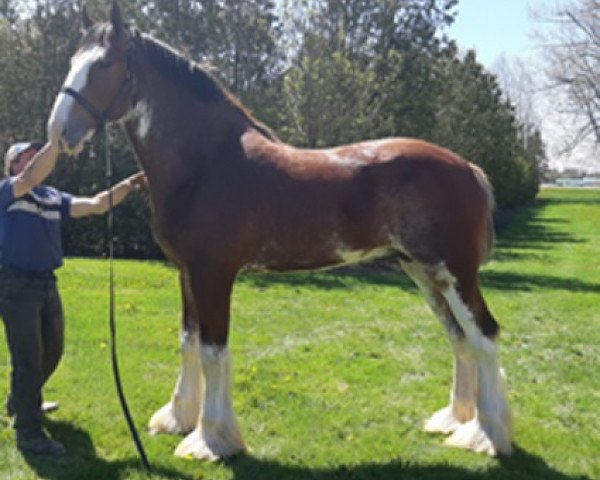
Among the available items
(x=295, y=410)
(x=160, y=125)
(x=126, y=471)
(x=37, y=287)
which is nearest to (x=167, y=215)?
(x=160, y=125)

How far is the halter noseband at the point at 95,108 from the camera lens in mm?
4105

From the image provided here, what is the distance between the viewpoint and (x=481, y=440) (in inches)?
183

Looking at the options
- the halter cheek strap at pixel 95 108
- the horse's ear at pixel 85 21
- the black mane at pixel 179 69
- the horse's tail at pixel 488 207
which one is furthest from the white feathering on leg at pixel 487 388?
the horse's ear at pixel 85 21

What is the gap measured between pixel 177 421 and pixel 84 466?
74cm

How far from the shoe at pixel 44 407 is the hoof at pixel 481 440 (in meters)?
2.88

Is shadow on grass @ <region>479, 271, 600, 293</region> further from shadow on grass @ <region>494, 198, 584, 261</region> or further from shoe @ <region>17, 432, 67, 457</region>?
shoe @ <region>17, 432, 67, 457</region>

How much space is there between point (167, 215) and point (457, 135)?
2066 cm

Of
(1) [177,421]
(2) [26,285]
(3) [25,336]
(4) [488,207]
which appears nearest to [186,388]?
(1) [177,421]

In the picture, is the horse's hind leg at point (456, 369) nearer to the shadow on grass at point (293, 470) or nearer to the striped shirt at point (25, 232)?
the shadow on grass at point (293, 470)

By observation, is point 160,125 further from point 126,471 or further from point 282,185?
point 126,471

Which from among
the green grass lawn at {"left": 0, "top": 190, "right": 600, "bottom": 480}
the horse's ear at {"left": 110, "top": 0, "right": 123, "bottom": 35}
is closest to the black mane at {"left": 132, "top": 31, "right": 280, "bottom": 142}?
the horse's ear at {"left": 110, "top": 0, "right": 123, "bottom": 35}

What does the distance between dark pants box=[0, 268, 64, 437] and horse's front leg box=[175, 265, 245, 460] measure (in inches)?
38.5

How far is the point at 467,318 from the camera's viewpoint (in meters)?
4.57

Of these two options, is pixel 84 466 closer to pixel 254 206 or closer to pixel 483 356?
pixel 254 206
